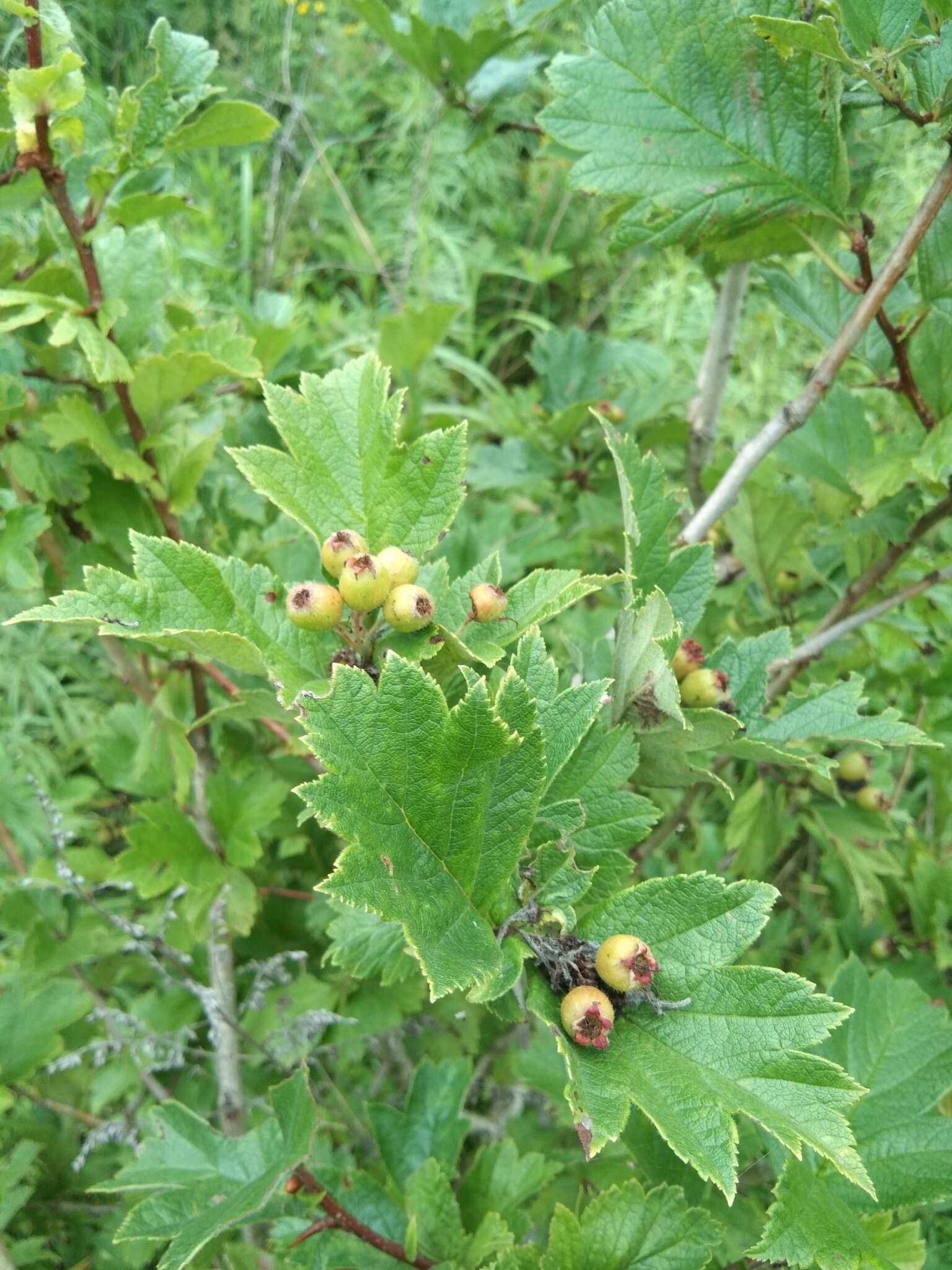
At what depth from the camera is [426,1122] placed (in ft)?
4.40

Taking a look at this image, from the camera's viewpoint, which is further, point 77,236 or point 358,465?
point 77,236

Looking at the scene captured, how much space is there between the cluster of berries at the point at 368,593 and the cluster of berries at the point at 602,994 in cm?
34

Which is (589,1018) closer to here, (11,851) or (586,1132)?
(586,1132)

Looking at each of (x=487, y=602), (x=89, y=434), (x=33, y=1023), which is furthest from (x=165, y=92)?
(x=33, y=1023)

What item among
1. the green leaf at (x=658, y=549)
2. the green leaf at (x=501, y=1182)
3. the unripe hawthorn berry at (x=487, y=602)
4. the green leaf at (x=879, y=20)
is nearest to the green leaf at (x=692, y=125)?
the green leaf at (x=879, y=20)

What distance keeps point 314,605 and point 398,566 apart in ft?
0.30

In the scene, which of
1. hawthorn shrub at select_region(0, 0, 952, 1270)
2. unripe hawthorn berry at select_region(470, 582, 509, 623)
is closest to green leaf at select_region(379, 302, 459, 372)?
hawthorn shrub at select_region(0, 0, 952, 1270)

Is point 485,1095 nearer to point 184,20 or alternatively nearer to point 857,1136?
point 857,1136

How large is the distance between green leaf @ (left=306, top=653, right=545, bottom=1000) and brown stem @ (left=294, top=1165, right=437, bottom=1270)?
546 mm

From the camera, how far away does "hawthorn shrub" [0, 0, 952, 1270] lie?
0.81m

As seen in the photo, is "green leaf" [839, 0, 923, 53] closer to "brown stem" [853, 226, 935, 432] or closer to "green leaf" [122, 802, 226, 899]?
"brown stem" [853, 226, 935, 432]

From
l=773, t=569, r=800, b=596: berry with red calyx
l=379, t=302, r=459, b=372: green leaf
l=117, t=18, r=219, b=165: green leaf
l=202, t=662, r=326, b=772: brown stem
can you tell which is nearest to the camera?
l=117, t=18, r=219, b=165: green leaf

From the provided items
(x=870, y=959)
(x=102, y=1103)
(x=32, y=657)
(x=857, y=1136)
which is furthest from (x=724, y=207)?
(x=32, y=657)

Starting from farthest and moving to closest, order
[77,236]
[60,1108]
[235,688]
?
1. [60,1108]
2. [235,688]
3. [77,236]
